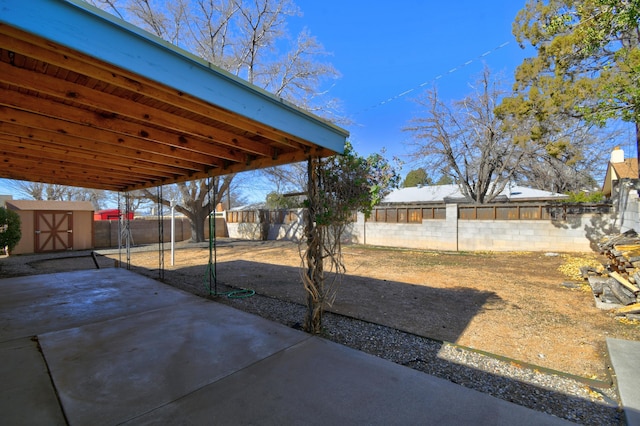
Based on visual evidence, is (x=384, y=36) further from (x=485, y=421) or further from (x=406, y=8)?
(x=485, y=421)

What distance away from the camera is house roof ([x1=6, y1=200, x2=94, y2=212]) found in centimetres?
1108

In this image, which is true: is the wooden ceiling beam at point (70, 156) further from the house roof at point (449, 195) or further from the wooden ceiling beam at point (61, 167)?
the house roof at point (449, 195)

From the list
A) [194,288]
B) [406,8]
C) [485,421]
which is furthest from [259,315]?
[406,8]

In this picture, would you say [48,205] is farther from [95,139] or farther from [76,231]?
[95,139]

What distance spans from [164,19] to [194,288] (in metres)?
13.2

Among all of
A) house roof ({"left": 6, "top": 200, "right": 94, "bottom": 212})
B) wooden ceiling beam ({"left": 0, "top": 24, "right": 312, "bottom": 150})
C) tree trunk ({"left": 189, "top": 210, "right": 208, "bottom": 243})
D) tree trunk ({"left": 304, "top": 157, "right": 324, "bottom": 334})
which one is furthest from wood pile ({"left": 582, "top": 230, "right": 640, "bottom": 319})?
Answer: house roof ({"left": 6, "top": 200, "right": 94, "bottom": 212})

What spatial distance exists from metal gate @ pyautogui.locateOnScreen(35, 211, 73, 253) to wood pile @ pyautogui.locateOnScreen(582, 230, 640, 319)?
16479 millimetres

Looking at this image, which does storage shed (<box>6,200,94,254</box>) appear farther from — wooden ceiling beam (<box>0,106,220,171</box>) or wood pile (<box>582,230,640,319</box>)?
wood pile (<box>582,230,640,319</box>)

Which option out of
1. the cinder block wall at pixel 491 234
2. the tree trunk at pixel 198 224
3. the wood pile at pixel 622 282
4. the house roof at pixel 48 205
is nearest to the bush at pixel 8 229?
the house roof at pixel 48 205

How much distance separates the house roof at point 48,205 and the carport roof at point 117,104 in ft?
27.1

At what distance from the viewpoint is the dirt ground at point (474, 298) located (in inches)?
130

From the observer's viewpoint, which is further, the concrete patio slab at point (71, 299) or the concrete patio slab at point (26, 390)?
the concrete patio slab at point (71, 299)

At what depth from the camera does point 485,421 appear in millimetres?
1875

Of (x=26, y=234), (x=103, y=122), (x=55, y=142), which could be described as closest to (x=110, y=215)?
(x=26, y=234)
